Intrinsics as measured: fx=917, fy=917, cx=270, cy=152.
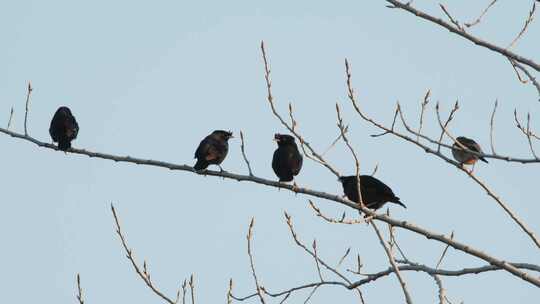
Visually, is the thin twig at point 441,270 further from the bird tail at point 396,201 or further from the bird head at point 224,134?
the bird head at point 224,134

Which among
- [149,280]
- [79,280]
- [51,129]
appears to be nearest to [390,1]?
[149,280]

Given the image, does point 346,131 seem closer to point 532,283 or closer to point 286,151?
point 532,283

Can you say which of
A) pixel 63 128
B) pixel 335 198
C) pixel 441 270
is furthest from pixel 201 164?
pixel 441 270

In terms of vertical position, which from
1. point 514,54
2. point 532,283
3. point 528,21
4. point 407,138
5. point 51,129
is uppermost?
point 51,129

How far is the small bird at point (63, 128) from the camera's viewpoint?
13.1 meters

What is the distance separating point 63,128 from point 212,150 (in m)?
2.46

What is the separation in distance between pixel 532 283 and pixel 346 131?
1752 millimetres

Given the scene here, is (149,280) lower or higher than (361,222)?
lower

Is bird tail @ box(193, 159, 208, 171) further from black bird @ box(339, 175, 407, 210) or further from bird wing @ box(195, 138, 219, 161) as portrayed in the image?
black bird @ box(339, 175, 407, 210)

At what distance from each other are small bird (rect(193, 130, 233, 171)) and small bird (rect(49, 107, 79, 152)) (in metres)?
1.95

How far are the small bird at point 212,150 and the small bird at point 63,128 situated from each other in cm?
195

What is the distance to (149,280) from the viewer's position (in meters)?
5.69

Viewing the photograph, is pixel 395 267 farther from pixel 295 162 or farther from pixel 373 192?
pixel 373 192

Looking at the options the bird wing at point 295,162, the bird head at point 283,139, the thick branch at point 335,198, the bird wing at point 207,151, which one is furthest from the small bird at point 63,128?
the thick branch at point 335,198
